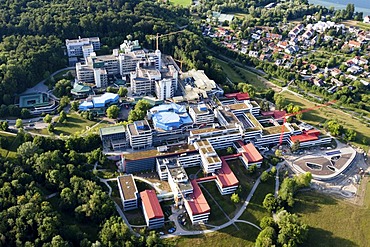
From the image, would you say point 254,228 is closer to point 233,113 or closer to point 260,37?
point 233,113

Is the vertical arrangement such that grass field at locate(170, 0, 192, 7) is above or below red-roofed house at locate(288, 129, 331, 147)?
above

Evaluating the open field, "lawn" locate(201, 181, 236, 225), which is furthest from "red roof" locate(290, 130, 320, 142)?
"lawn" locate(201, 181, 236, 225)

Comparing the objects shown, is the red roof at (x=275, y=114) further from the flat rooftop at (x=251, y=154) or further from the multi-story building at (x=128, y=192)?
the multi-story building at (x=128, y=192)

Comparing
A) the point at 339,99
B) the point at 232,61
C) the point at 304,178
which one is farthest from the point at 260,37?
the point at 304,178

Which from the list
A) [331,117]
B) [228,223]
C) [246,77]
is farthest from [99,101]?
[331,117]

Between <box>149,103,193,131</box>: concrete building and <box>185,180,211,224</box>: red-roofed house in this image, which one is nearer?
<box>185,180,211,224</box>: red-roofed house

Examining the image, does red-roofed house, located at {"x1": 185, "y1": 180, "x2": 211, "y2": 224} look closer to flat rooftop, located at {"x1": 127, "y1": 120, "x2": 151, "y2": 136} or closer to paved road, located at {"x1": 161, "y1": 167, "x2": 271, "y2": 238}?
paved road, located at {"x1": 161, "y1": 167, "x2": 271, "y2": 238}
